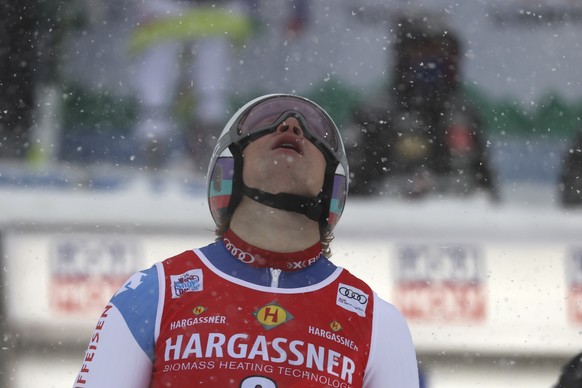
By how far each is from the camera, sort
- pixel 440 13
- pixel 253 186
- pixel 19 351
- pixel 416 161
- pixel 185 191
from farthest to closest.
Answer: pixel 440 13, pixel 416 161, pixel 185 191, pixel 19 351, pixel 253 186

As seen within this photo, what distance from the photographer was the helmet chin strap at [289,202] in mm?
2625

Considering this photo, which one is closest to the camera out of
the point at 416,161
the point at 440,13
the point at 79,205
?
the point at 79,205

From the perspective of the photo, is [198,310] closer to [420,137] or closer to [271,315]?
[271,315]

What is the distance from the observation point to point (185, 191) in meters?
5.61

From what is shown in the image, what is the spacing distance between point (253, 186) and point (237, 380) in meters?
0.54

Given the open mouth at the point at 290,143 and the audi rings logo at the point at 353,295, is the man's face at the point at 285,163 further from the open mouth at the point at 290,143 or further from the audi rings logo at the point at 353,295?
the audi rings logo at the point at 353,295

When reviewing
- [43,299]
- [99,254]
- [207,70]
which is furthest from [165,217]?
[207,70]

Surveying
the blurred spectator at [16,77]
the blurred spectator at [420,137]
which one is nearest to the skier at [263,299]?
the blurred spectator at [420,137]

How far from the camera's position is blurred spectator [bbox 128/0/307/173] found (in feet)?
24.1

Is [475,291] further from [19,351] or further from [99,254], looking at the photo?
[19,351]

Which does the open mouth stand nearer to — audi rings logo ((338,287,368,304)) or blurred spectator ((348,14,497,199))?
audi rings logo ((338,287,368,304))

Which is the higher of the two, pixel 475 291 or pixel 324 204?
pixel 324 204

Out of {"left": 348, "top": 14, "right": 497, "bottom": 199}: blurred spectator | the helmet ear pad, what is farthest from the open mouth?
{"left": 348, "top": 14, "right": 497, "bottom": 199}: blurred spectator

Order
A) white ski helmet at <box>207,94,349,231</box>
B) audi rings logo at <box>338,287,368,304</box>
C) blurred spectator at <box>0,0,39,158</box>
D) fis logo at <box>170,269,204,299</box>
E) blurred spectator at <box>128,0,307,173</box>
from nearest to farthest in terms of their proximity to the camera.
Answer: fis logo at <box>170,269,204,299</box>, audi rings logo at <box>338,287,368,304</box>, white ski helmet at <box>207,94,349,231</box>, blurred spectator at <box>0,0,39,158</box>, blurred spectator at <box>128,0,307,173</box>
